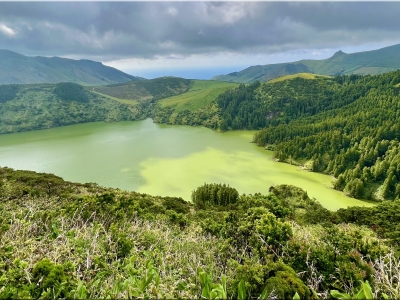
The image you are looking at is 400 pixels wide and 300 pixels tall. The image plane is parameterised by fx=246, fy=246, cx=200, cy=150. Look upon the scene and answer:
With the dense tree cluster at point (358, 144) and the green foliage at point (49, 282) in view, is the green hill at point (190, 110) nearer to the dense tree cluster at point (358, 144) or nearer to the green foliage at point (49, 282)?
the dense tree cluster at point (358, 144)

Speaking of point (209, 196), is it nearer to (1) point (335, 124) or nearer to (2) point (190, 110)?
(1) point (335, 124)

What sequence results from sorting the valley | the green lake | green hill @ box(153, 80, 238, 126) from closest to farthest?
1. the valley
2. the green lake
3. green hill @ box(153, 80, 238, 126)

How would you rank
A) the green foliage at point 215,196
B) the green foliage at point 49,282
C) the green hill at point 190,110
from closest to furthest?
the green foliage at point 49,282 → the green foliage at point 215,196 → the green hill at point 190,110

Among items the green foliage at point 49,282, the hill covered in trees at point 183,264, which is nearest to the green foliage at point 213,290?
the hill covered in trees at point 183,264

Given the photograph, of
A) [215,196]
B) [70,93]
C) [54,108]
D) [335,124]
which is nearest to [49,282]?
[215,196]

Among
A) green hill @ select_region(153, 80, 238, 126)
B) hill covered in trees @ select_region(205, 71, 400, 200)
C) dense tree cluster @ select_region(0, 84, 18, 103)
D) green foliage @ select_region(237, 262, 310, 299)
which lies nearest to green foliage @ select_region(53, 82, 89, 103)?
dense tree cluster @ select_region(0, 84, 18, 103)

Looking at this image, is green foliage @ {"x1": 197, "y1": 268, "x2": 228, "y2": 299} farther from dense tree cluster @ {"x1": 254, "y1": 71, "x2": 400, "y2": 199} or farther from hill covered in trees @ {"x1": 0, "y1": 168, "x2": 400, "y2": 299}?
dense tree cluster @ {"x1": 254, "y1": 71, "x2": 400, "y2": 199}

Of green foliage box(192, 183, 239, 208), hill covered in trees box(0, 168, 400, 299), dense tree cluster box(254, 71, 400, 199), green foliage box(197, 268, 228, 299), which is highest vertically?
green foliage box(197, 268, 228, 299)
